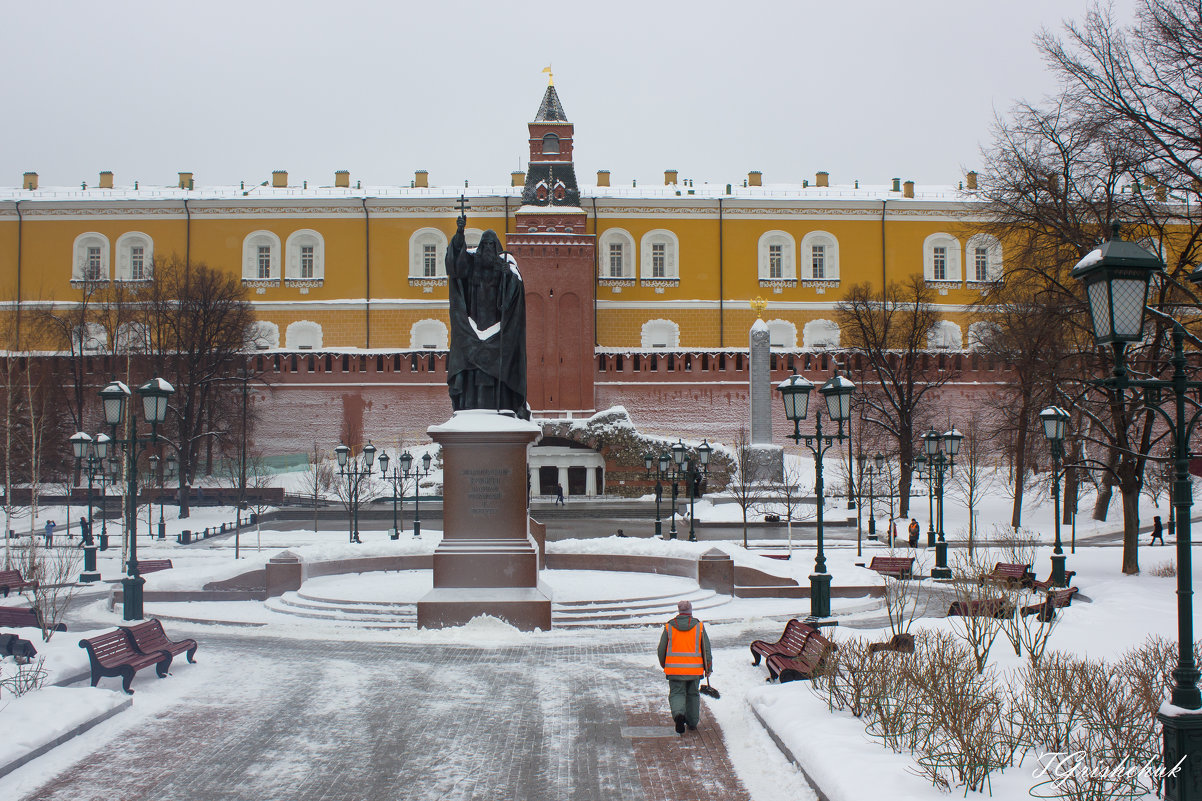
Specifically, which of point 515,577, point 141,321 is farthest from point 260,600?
point 141,321

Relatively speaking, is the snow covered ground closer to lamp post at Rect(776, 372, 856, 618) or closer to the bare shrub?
the bare shrub

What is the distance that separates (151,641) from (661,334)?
1564 inches

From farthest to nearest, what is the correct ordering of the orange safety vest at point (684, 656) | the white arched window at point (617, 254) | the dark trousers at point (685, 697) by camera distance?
the white arched window at point (617, 254) → the dark trousers at point (685, 697) → the orange safety vest at point (684, 656)

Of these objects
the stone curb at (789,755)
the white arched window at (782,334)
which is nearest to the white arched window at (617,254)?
the white arched window at (782,334)

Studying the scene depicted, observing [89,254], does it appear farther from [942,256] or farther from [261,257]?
[942,256]

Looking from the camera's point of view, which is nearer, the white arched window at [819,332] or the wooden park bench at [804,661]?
the wooden park bench at [804,661]

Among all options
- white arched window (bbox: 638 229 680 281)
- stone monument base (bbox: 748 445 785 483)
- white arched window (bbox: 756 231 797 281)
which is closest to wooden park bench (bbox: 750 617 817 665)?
stone monument base (bbox: 748 445 785 483)

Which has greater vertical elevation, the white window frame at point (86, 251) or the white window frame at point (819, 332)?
the white window frame at point (86, 251)

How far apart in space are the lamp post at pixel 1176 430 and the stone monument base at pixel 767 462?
30.6m

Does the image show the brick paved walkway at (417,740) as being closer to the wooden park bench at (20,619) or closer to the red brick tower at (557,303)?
the wooden park bench at (20,619)

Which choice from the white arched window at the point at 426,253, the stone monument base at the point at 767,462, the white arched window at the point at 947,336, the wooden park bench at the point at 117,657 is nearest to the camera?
the wooden park bench at the point at 117,657

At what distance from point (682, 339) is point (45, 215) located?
3037 cm

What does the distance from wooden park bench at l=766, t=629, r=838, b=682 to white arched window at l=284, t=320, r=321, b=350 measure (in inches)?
1642

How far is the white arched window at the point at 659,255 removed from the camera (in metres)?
48.4
